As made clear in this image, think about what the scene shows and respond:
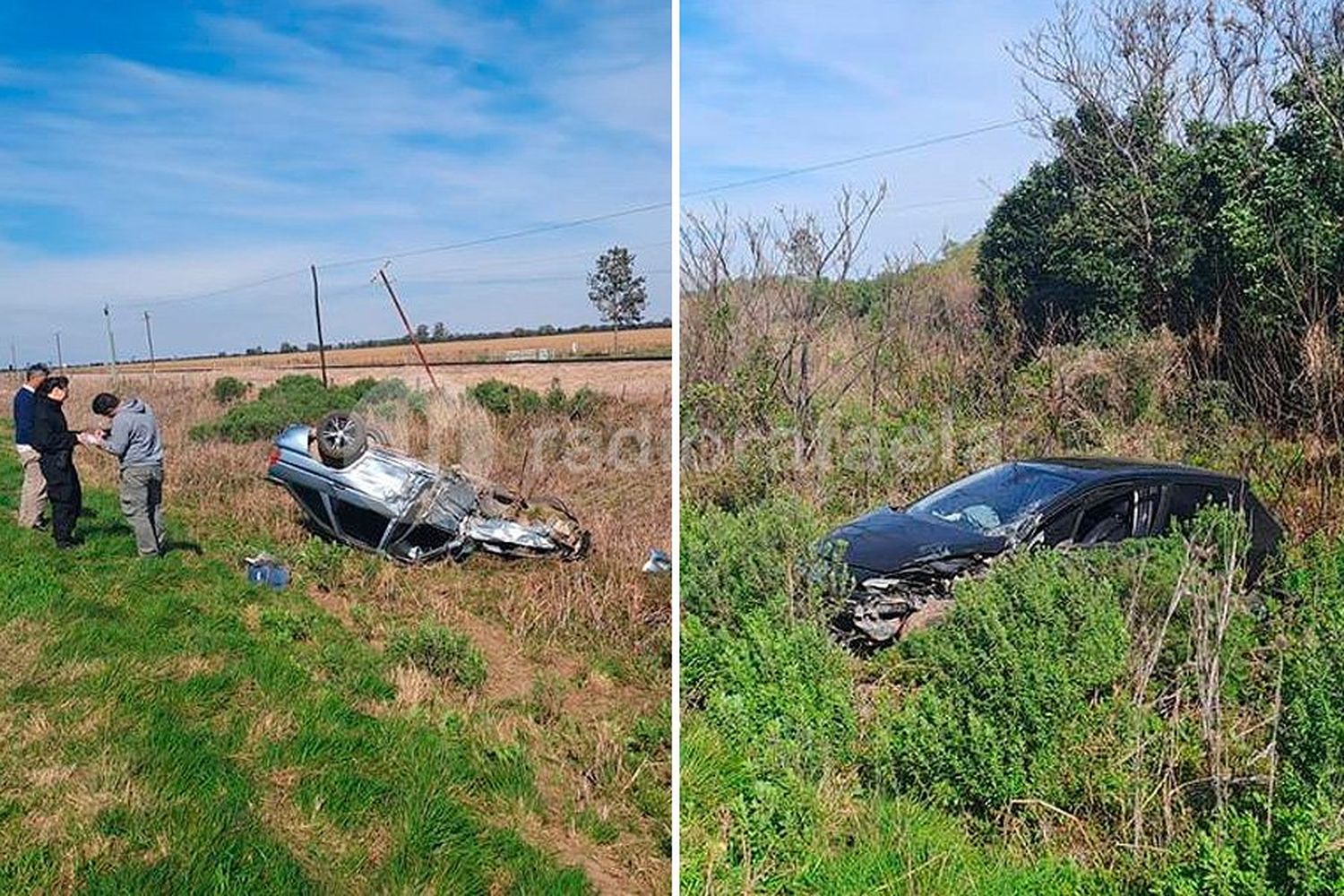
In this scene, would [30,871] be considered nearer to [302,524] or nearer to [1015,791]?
[1015,791]

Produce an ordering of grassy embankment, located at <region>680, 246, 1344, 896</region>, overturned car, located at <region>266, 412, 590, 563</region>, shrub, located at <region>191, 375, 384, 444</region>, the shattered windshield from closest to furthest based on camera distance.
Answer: grassy embankment, located at <region>680, 246, 1344, 896</region> → the shattered windshield → overturned car, located at <region>266, 412, 590, 563</region> → shrub, located at <region>191, 375, 384, 444</region>

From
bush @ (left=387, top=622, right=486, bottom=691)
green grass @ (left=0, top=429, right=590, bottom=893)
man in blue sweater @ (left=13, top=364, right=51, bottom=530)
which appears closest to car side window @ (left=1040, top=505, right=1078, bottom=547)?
green grass @ (left=0, top=429, right=590, bottom=893)

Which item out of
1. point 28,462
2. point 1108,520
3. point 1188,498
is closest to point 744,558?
point 1108,520

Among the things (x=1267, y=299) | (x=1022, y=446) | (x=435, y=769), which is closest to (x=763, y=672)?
(x=435, y=769)

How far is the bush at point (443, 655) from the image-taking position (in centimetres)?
308

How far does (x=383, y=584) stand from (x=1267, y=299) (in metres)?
3.63

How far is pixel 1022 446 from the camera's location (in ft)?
10.7

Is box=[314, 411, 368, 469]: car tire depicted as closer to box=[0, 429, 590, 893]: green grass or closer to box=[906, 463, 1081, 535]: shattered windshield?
box=[0, 429, 590, 893]: green grass

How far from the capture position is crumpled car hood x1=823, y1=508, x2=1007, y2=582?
9.96 ft

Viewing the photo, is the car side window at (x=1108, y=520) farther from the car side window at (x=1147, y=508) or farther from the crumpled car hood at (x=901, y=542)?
the crumpled car hood at (x=901, y=542)

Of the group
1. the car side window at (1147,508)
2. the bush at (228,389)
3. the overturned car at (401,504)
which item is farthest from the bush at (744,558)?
the bush at (228,389)

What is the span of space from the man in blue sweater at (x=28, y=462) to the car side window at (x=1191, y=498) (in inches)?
203

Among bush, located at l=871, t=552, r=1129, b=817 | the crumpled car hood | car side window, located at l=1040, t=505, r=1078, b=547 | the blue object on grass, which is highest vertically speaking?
car side window, located at l=1040, t=505, r=1078, b=547

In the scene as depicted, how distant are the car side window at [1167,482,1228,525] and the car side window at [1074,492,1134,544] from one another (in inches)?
4.6
